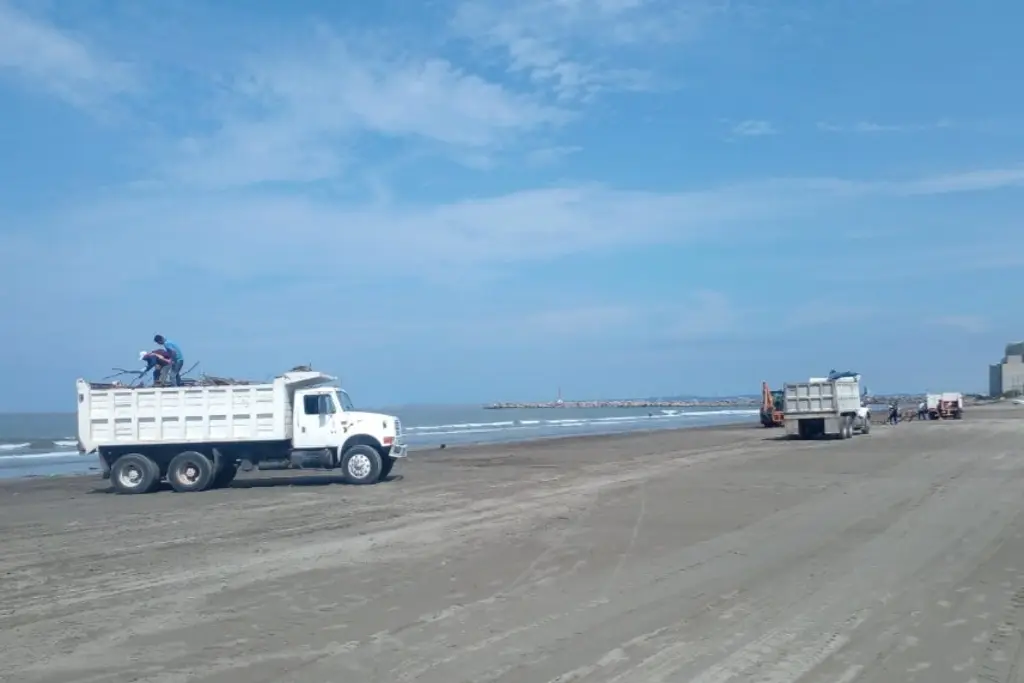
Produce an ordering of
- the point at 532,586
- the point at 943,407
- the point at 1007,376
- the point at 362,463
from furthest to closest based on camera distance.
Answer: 1. the point at 1007,376
2. the point at 943,407
3. the point at 362,463
4. the point at 532,586

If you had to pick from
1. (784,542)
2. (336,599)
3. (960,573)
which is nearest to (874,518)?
(784,542)

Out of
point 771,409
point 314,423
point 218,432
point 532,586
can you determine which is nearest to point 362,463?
point 314,423

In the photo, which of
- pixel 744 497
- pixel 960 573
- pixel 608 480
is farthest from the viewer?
pixel 608 480

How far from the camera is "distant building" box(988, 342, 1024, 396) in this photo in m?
169

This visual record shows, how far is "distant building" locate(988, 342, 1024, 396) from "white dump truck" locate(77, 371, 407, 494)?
6445 inches

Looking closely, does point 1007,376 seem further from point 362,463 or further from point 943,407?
point 362,463

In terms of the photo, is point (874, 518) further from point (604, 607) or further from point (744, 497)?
point (604, 607)

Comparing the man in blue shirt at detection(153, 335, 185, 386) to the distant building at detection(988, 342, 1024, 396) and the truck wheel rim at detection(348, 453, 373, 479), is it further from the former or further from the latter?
the distant building at detection(988, 342, 1024, 396)

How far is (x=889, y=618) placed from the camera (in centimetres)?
887

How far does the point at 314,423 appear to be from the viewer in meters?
25.1

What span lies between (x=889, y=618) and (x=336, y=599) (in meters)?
5.38

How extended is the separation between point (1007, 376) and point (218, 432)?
172 metres

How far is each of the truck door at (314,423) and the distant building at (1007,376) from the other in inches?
6459

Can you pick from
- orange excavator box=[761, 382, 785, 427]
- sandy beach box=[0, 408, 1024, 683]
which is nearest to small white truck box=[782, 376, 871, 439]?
orange excavator box=[761, 382, 785, 427]
